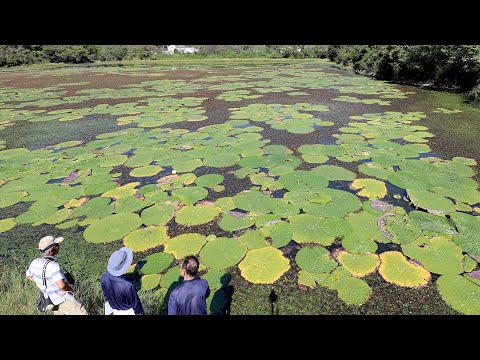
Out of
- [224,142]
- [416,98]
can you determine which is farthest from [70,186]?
[416,98]

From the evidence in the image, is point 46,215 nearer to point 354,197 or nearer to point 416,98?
point 354,197

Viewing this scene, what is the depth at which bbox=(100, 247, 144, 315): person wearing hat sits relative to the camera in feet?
8.23

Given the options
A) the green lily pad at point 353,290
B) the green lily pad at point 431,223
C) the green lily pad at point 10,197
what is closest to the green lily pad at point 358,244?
the green lily pad at point 353,290

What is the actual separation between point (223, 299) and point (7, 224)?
408 cm

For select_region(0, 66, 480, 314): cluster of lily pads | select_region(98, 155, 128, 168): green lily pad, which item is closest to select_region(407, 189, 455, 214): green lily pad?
select_region(0, 66, 480, 314): cluster of lily pads

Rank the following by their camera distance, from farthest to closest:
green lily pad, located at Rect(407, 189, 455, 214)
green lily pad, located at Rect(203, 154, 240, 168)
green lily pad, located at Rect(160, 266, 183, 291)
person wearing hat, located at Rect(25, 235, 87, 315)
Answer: green lily pad, located at Rect(203, 154, 240, 168) < green lily pad, located at Rect(407, 189, 455, 214) < green lily pad, located at Rect(160, 266, 183, 291) < person wearing hat, located at Rect(25, 235, 87, 315)

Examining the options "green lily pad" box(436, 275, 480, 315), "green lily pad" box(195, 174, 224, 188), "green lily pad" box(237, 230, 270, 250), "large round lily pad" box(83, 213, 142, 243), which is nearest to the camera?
"green lily pad" box(436, 275, 480, 315)

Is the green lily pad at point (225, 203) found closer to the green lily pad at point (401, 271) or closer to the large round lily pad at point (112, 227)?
the large round lily pad at point (112, 227)

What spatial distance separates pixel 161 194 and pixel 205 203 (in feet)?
3.18

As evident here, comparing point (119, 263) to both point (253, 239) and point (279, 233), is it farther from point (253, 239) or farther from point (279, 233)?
point (279, 233)

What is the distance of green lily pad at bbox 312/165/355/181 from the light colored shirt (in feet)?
16.0

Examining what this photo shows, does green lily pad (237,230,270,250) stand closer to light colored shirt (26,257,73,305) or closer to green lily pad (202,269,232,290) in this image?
green lily pad (202,269,232,290)
